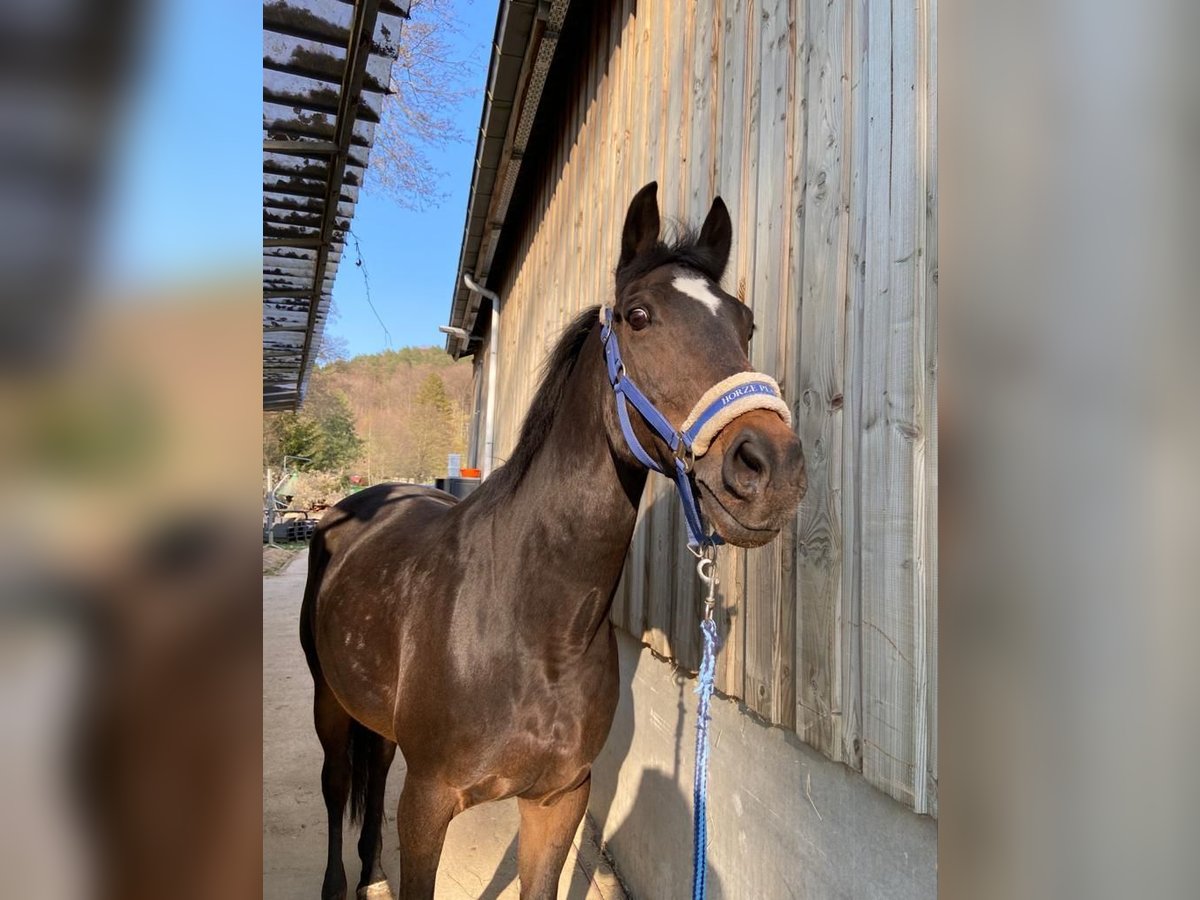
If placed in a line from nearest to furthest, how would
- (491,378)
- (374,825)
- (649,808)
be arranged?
(649,808), (374,825), (491,378)

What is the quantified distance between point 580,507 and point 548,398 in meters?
0.36

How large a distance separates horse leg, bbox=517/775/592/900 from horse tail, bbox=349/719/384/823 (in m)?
1.21

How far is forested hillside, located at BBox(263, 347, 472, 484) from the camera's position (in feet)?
98.5

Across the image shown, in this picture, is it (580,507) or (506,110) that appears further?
(506,110)

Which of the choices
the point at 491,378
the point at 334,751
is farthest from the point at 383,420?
the point at 334,751

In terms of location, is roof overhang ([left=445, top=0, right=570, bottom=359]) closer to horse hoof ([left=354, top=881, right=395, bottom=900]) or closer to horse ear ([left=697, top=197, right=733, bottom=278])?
horse ear ([left=697, top=197, right=733, bottom=278])

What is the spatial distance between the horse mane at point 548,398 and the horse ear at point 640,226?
18 centimetres

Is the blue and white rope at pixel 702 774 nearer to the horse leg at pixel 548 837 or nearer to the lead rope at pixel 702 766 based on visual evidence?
the lead rope at pixel 702 766

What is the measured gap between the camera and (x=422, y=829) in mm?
1851
